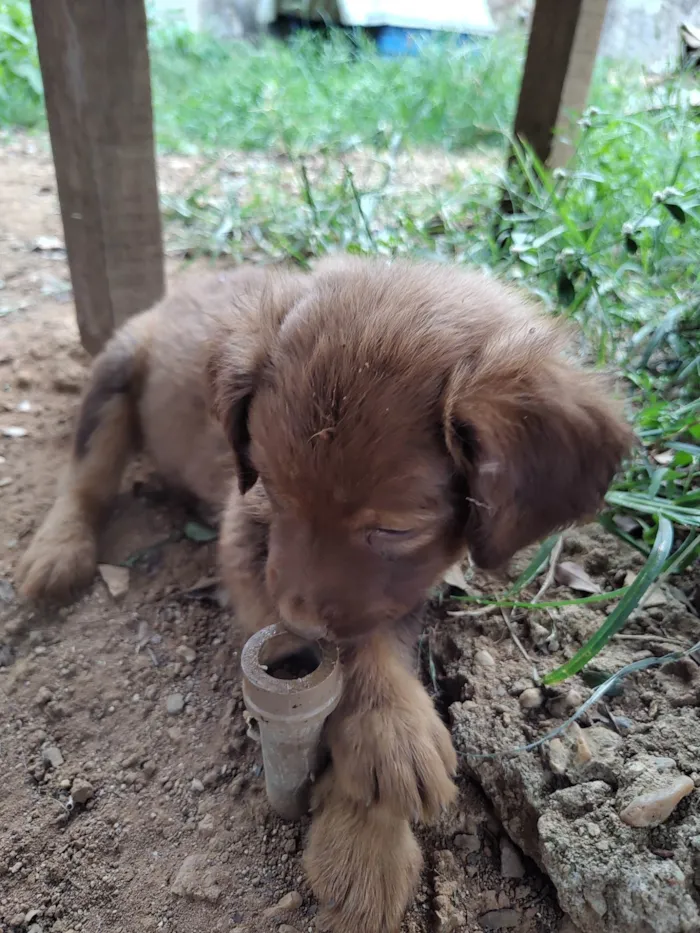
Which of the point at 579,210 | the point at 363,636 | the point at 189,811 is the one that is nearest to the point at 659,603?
the point at 363,636

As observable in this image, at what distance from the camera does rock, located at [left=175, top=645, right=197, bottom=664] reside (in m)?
2.36

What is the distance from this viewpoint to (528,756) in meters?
1.94

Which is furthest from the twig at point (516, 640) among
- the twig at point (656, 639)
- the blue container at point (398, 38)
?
the blue container at point (398, 38)

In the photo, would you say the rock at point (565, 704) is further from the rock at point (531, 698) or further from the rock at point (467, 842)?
the rock at point (467, 842)

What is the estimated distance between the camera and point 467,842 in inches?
74.7

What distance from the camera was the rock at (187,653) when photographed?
7.75ft

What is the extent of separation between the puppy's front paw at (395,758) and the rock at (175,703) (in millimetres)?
529

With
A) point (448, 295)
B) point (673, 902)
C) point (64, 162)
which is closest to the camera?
point (673, 902)

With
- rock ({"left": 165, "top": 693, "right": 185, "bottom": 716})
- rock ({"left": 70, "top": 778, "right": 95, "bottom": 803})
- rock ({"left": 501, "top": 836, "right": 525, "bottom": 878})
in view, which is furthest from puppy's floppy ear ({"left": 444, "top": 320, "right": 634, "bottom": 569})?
rock ({"left": 70, "top": 778, "right": 95, "bottom": 803})

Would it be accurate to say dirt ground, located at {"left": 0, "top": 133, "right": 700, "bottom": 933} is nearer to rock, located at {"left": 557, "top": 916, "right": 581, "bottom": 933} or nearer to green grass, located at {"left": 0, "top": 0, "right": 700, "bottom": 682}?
rock, located at {"left": 557, "top": 916, "right": 581, "bottom": 933}

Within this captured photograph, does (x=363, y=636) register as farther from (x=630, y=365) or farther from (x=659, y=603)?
(x=630, y=365)

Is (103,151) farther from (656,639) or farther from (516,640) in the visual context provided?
(656,639)

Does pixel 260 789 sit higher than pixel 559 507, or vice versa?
pixel 559 507

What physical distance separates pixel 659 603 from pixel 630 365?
1.18 metres
